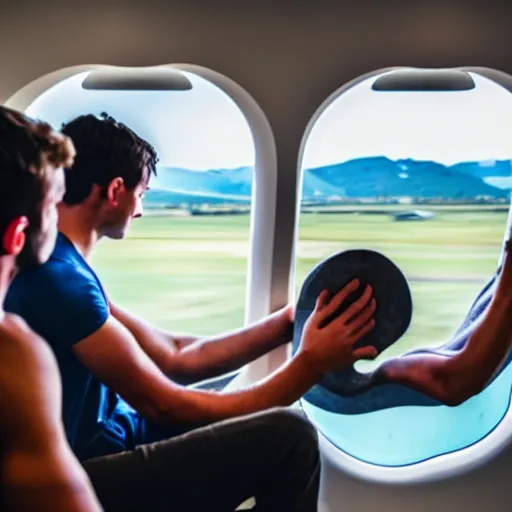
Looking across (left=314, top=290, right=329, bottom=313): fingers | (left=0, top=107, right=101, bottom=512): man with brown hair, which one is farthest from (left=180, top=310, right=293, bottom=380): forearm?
(left=0, top=107, right=101, bottom=512): man with brown hair

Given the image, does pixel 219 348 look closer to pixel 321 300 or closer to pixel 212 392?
pixel 212 392

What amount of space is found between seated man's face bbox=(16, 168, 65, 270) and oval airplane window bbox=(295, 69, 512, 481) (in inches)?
24.1

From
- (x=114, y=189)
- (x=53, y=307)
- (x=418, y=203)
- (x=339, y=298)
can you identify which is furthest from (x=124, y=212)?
(x=418, y=203)

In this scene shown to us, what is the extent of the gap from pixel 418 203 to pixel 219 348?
2.06 feet

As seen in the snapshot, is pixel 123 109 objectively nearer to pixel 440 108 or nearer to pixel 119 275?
pixel 119 275

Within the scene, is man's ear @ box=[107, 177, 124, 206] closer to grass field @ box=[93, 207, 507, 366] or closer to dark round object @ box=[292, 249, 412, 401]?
grass field @ box=[93, 207, 507, 366]

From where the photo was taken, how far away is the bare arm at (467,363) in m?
1.81

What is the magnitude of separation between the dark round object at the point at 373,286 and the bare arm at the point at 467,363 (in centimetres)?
10

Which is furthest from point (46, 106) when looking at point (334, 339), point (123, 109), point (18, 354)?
point (334, 339)

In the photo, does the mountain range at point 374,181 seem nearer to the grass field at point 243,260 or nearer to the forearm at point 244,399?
the grass field at point 243,260

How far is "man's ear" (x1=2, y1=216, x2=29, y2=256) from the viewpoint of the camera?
1.54 meters

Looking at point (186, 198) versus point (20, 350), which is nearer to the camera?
point (20, 350)

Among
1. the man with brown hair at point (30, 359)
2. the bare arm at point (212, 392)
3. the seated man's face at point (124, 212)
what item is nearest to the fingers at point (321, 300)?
the bare arm at point (212, 392)

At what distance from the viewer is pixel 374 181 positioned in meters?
1.89
